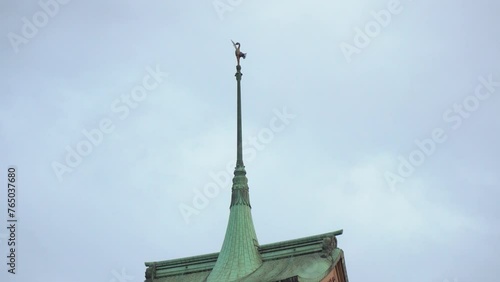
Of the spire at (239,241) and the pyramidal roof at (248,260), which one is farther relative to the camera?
the spire at (239,241)

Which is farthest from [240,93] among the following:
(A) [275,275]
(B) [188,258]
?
(A) [275,275]

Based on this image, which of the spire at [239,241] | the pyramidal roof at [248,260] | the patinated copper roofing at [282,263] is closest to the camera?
the patinated copper roofing at [282,263]

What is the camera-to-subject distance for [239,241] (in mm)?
68750

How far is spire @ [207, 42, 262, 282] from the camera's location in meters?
66.3

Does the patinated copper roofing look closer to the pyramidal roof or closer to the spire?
the pyramidal roof

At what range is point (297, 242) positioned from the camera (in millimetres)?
66875

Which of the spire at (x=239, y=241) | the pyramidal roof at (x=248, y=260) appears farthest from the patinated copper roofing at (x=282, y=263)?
the spire at (x=239, y=241)

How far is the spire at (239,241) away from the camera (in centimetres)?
6631

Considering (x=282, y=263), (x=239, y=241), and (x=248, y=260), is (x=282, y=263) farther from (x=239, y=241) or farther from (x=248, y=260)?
(x=239, y=241)

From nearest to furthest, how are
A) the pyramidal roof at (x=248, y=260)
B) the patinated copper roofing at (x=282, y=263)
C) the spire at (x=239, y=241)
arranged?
the patinated copper roofing at (x=282, y=263) < the pyramidal roof at (x=248, y=260) < the spire at (x=239, y=241)

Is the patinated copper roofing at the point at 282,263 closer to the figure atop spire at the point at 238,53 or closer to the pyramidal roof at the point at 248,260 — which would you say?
the pyramidal roof at the point at 248,260

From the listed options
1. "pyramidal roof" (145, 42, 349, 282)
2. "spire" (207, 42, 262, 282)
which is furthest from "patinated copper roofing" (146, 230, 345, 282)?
"spire" (207, 42, 262, 282)

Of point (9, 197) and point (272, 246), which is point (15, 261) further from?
point (272, 246)

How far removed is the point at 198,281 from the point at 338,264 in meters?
10.9
